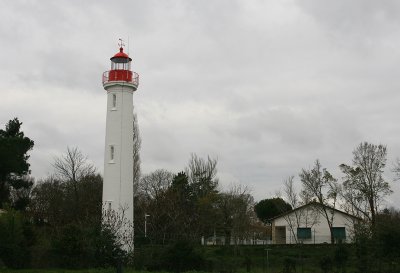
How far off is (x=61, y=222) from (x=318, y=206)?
79.0 ft

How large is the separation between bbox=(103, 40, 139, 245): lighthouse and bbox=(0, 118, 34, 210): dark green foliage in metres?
12.9

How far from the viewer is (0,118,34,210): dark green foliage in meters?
41.2

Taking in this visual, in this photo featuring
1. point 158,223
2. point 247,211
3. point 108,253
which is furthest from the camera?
point 247,211

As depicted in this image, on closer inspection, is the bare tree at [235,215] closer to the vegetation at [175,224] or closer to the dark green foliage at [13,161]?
the vegetation at [175,224]

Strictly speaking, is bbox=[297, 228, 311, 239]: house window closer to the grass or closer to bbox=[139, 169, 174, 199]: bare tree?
the grass

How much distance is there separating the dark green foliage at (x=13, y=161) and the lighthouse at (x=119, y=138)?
12.9 meters

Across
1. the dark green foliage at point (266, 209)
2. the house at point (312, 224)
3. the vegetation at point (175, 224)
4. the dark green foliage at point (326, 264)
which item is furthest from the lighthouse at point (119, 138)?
the dark green foliage at point (266, 209)

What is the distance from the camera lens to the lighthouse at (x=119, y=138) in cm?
3188

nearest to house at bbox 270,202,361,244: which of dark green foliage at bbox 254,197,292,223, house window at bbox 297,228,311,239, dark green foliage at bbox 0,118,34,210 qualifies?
house window at bbox 297,228,311,239

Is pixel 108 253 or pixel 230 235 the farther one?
pixel 230 235

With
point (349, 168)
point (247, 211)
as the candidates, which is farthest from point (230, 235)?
point (349, 168)

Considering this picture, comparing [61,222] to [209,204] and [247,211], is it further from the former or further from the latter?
[247,211]

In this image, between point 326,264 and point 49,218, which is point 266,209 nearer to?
point 49,218

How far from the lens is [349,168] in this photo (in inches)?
1633
